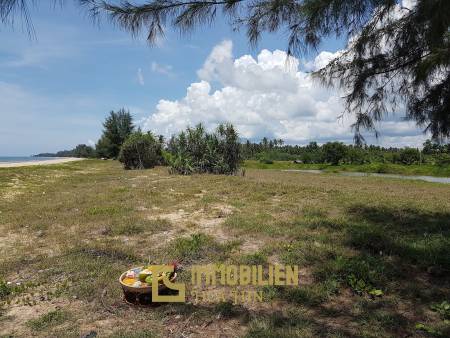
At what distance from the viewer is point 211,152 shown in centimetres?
1750

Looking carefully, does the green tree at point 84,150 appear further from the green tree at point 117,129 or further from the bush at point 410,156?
the bush at point 410,156

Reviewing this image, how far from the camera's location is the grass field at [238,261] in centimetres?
299

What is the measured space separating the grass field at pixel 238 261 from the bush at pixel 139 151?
17.2m

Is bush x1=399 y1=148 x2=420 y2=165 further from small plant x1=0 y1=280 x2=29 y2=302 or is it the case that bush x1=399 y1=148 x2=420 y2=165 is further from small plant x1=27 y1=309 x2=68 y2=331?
small plant x1=27 y1=309 x2=68 y2=331

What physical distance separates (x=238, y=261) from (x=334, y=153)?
6047 centimetres

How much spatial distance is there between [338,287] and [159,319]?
1.84 m

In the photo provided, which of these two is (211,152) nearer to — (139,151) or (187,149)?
(187,149)

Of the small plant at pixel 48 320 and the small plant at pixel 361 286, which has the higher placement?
the small plant at pixel 361 286

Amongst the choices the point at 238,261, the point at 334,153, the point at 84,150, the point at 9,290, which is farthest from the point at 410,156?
the point at 84,150

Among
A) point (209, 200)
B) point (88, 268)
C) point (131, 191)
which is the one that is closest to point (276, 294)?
point (88, 268)

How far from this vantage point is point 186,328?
2.94 meters

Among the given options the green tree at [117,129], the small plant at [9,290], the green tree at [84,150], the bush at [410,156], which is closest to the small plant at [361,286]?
the small plant at [9,290]

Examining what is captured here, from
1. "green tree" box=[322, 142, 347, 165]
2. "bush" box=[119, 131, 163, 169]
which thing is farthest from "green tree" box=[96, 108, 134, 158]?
"green tree" box=[322, 142, 347, 165]

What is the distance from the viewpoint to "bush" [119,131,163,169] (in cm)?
2555
